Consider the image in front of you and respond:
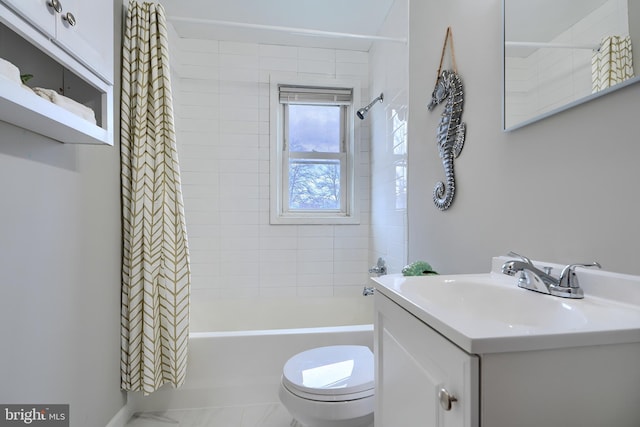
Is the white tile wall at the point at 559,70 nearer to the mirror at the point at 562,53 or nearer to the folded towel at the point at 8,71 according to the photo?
the mirror at the point at 562,53

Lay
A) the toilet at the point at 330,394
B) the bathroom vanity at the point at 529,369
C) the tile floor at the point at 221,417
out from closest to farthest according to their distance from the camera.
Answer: the bathroom vanity at the point at 529,369, the toilet at the point at 330,394, the tile floor at the point at 221,417

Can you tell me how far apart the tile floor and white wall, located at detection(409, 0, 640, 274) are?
3.76 ft

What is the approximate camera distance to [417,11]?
5.77 feet

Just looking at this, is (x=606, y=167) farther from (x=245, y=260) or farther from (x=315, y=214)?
(x=245, y=260)

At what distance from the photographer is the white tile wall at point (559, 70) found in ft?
2.39

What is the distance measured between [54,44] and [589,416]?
1353 millimetres

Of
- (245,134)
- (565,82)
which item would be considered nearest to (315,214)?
(245,134)

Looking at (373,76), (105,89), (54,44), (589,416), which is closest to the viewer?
(589,416)

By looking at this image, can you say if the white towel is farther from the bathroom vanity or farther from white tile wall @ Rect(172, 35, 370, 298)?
white tile wall @ Rect(172, 35, 370, 298)

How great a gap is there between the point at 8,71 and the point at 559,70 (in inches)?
53.1

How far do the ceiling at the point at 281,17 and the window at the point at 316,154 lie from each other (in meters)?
0.38

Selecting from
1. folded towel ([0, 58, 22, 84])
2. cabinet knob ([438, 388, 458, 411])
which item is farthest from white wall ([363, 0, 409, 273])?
folded towel ([0, 58, 22, 84])

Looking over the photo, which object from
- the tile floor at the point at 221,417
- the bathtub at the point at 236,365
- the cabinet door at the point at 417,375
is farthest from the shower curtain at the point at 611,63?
the tile floor at the point at 221,417

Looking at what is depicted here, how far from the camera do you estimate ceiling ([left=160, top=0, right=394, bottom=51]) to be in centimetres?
Answer: 213
